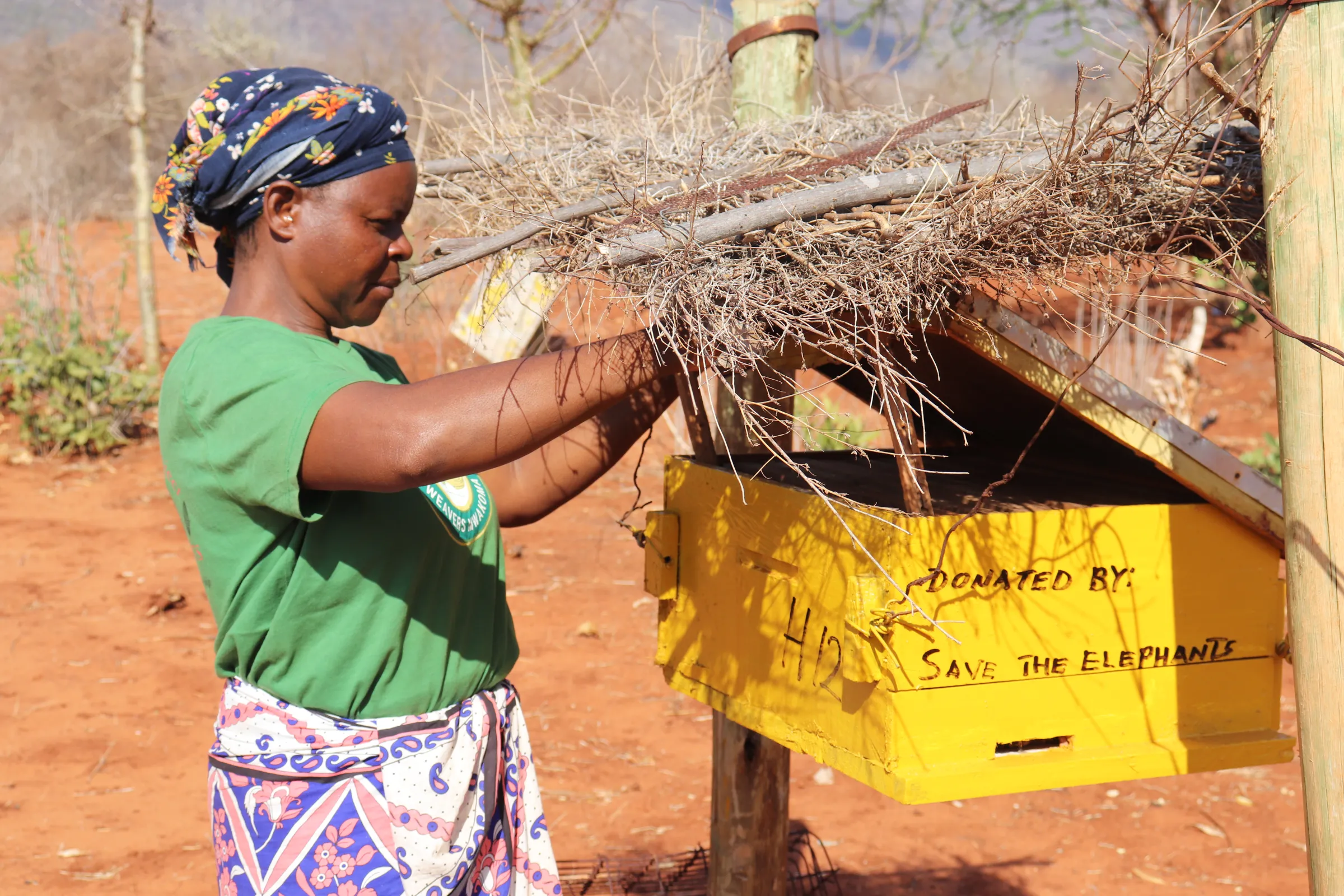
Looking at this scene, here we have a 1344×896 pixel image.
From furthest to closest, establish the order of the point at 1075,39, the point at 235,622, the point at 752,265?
1. the point at 1075,39
2. the point at 235,622
3. the point at 752,265

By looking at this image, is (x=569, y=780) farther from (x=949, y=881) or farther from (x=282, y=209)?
(x=282, y=209)

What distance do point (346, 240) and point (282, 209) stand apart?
0.10 metres

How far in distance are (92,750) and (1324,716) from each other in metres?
4.47

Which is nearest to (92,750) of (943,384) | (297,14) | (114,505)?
(114,505)

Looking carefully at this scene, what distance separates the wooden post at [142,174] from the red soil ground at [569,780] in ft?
8.93

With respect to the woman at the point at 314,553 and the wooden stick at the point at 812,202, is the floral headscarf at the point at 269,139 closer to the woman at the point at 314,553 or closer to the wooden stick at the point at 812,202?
the woman at the point at 314,553

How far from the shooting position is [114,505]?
7461 millimetres

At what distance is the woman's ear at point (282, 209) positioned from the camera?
1651 millimetres

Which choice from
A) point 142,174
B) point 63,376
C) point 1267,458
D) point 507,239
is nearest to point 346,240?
point 507,239

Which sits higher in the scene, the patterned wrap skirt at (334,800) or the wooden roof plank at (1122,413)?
the wooden roof plank at (1122,413)

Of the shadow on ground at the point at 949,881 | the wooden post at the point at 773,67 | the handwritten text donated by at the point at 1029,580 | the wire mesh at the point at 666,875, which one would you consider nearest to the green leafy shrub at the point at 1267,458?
the shadow on ground at the point at 949,881

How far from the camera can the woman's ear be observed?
1.65 metres

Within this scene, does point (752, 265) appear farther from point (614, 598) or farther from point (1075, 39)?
point (1075, 39)

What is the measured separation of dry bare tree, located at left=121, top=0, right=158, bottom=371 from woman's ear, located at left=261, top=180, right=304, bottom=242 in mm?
7773
